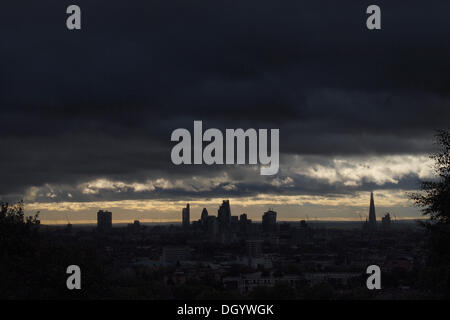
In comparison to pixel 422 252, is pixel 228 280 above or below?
below

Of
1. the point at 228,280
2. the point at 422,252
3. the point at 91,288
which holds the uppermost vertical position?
the point at 422,252

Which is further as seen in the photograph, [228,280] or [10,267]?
[228,280]
